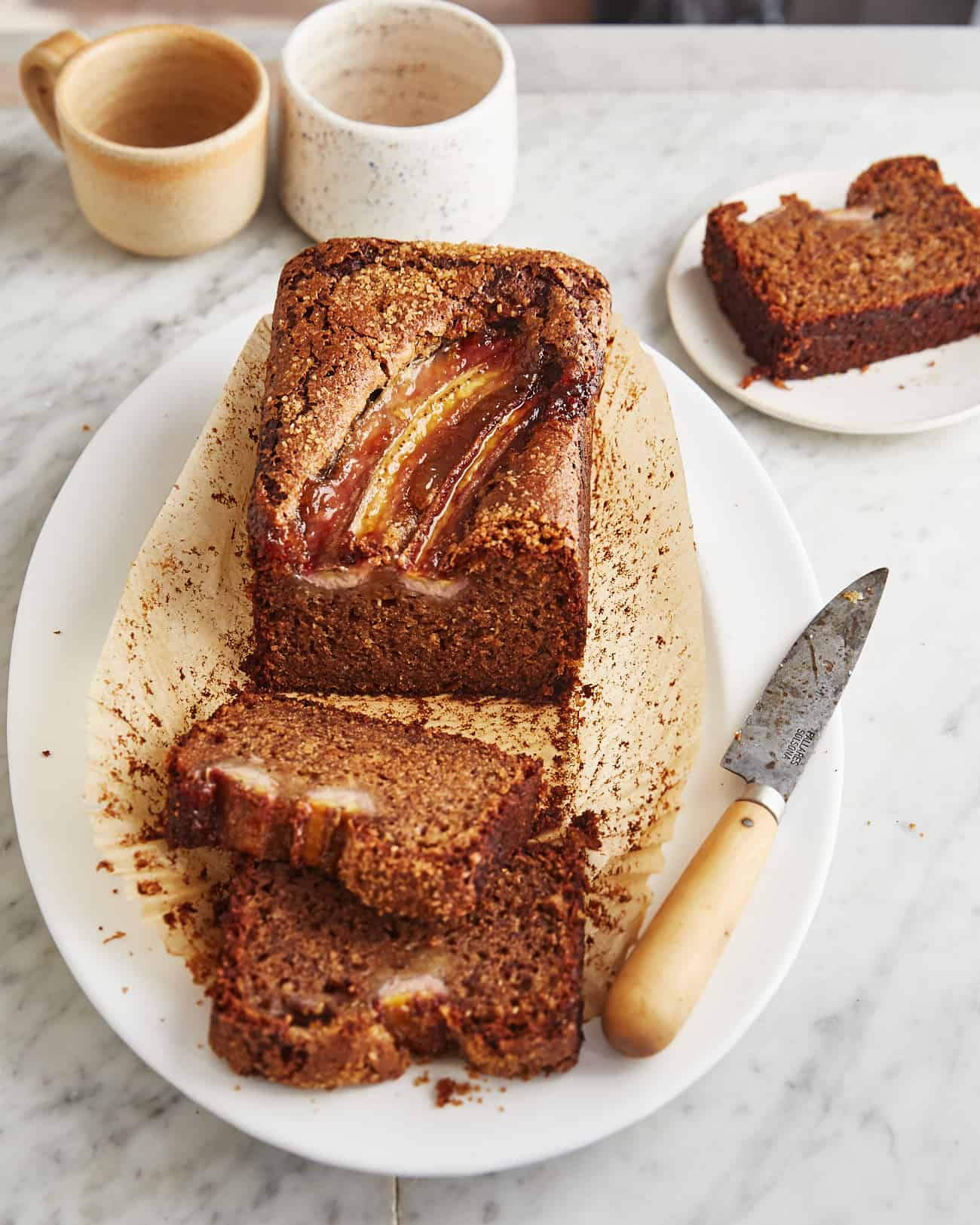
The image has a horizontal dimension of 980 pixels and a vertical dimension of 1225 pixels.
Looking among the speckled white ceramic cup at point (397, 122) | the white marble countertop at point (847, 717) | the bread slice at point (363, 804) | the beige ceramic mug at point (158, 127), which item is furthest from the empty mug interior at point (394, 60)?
the bread slice at point (363, 804)

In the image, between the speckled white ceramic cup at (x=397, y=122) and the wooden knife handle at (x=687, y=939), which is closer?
the wooden knife handle at (x=687, y=939)

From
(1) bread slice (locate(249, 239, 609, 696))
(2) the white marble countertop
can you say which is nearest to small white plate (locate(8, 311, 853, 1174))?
(2) the white marble countertop

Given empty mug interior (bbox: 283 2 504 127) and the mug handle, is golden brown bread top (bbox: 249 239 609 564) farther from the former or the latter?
the mug handle

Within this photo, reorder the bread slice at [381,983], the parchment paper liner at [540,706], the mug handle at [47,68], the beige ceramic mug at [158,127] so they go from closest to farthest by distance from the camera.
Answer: the bread slice at [381,983] < the parchment paper liner at [540,706] < the beige ceramic mug at [158,127] < the mug handle at [47,68]

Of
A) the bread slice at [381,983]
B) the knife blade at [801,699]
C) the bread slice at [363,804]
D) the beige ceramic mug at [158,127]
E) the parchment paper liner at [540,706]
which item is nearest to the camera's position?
the bread slice at [381,983]

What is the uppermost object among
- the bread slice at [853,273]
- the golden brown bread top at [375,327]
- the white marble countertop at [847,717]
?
the golden brown bread top at [375,327]

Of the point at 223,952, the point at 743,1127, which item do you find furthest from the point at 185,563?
the point at 743,1127

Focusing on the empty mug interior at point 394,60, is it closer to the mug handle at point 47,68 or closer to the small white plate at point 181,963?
the mug handle at point 47,68

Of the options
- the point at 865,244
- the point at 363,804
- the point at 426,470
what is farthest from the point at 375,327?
the point at 865,244

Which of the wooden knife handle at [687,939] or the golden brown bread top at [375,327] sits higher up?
the golden brown bread top at [375,327]
